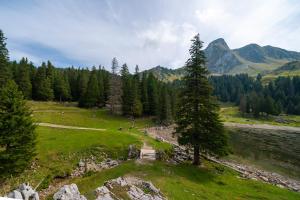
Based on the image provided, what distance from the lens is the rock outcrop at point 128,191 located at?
640 inches

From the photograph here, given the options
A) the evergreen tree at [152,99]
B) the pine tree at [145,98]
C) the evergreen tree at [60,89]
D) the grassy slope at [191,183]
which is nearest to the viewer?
the grassy slope at [191,183]

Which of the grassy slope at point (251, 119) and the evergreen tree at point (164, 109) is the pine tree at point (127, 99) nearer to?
the evergreen tree at point (164, 109)

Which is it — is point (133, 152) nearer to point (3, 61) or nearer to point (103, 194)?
point (103, 194)

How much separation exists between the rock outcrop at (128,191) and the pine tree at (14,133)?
845 centimetres

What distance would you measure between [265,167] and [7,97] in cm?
3808

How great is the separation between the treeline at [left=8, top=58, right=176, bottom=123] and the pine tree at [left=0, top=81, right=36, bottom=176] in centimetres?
4916

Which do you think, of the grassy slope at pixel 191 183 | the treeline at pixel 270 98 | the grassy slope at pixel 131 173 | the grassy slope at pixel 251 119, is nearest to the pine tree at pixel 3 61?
the grassy slope at pixel 131 173

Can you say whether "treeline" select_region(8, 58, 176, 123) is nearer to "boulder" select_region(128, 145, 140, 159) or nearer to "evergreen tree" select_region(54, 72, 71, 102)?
"evergreen tree" select_region(54, 72, 71, 102)

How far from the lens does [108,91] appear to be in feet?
267

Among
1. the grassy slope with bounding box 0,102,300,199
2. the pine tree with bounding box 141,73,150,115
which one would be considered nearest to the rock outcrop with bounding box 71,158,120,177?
the grassy slope with bounding box 0,102,300,199

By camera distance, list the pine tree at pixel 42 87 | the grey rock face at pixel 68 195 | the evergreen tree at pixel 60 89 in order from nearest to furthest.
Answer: the grey rock face at pixel 68 195 < the pine tree at pixel 42 87 < the evergreen tree at pixel 60 89

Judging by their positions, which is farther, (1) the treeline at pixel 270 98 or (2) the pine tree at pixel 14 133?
(1) the treeline at pixel 270 98

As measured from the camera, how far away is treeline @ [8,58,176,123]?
72.0 meters

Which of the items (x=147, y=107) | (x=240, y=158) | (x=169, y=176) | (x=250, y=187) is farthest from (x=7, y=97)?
(x=147, y=107)
